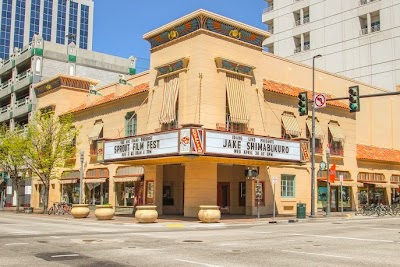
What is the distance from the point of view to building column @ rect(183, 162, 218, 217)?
106 feet

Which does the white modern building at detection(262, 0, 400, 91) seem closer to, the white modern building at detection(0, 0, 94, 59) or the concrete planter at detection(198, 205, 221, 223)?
the concrete planter at detection(198, 205, 221, 223)

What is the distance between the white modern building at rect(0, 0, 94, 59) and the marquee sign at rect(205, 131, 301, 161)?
420ft

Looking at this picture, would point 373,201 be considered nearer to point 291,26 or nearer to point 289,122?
point 289,122

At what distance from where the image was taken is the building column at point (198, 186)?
106ft

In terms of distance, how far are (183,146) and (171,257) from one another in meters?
15.0

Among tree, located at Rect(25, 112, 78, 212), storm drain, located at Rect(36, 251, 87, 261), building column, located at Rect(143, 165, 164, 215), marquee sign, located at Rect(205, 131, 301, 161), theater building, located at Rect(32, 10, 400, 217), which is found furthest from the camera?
tree, located at Rect(25, 112, 78, 212)

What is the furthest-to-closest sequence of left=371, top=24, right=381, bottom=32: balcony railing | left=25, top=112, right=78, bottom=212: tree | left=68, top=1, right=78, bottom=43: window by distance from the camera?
left=68, top=1, right=78, bottom=43: window < left=371, top=24, right=381, bottom=32: balcony railing < left=25, top=112, right=78, bottom=212: tree

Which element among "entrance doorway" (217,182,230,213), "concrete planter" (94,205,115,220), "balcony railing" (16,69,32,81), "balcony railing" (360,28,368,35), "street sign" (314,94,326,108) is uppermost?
"balcony railing" (360,28,368,35)

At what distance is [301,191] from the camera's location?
39594 mm

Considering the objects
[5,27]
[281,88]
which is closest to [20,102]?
[281,88]

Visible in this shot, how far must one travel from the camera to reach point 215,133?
29016 millimetres

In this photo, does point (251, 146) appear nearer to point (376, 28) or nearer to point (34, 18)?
point (376, 28)

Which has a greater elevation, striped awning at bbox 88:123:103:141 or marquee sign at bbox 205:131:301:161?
striped awning at bbox 88:123:103:141

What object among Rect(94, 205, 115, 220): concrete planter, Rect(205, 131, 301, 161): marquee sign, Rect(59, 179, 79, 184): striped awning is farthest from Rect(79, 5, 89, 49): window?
Rect(205, 131, 301, 161): marquee sign
